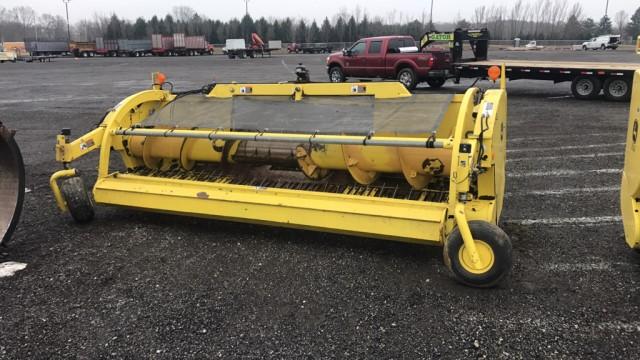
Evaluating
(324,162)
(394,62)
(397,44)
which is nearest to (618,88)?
(394,62)

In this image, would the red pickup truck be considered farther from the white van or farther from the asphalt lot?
the white van

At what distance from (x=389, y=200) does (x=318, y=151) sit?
0.97 m

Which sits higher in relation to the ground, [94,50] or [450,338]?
[94,50]

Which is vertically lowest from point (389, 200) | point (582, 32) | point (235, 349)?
point (235, 349)

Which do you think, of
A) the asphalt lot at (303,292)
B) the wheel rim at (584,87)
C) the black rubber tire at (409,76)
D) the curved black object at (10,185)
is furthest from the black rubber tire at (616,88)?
the curved black object at (10,185)

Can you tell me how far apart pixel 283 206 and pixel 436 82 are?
14.4 m

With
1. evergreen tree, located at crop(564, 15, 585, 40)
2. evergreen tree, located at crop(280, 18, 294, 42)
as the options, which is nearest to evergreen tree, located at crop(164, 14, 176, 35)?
evergreen tree, located at crop(280, 18, 294, 42)

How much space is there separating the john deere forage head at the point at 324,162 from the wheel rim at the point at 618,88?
1140cm

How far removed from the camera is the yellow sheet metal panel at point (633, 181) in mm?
3604

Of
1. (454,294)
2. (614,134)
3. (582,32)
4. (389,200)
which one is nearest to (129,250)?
(389,200)

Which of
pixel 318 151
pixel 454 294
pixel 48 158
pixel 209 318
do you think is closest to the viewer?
pixel 209 318

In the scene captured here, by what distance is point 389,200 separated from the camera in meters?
3.98

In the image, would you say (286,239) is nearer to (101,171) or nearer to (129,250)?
(129,250)

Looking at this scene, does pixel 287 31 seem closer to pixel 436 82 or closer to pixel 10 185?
pixel 436 82
